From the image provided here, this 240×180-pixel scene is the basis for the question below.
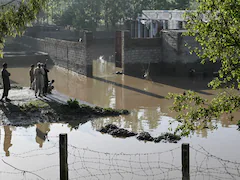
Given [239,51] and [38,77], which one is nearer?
[239,51]

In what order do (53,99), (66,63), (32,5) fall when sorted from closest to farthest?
(32,5), (53,99), (66,63)

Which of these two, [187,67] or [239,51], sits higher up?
[239,51]

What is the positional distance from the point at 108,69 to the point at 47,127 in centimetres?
1788

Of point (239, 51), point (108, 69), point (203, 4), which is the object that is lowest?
point (108, 69)

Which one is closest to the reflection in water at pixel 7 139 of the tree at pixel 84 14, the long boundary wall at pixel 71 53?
the long boundary wall at pixel 71 53

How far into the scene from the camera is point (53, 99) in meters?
18.8

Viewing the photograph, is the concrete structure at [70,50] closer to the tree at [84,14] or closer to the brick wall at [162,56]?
the brick wall at [162,56]

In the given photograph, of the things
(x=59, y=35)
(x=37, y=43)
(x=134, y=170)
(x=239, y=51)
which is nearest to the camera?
(x=239, y=51)

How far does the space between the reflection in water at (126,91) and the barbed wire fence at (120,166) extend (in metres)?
3.00

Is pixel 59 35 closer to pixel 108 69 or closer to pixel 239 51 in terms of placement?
pixel 108 69

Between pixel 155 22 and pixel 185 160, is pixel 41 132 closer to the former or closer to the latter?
pixel 185 160

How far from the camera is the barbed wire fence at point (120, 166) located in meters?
11.5

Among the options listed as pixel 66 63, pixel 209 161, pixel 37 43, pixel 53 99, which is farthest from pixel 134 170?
pixel 37 43

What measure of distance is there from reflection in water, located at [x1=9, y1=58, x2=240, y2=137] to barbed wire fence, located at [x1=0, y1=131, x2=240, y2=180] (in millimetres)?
3004
